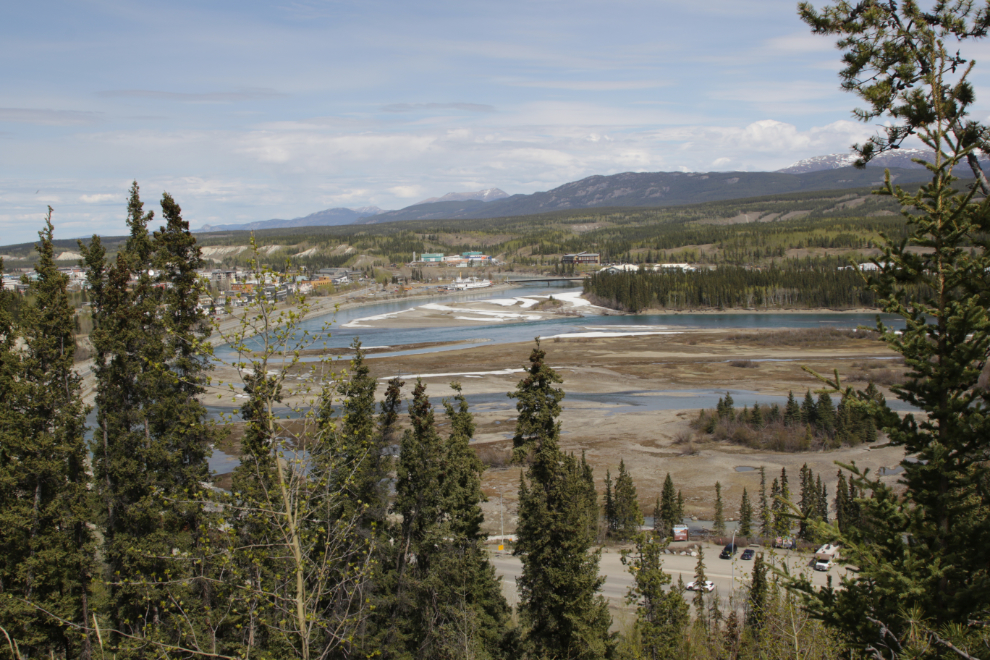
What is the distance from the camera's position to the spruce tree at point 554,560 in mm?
13898

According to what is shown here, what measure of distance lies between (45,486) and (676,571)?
22984 mm

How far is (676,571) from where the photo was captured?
27.7 metres

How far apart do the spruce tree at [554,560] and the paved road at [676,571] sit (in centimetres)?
1172

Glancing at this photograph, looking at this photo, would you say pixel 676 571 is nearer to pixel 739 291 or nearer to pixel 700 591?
pixel 700 591

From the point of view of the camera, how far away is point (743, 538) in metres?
31.0

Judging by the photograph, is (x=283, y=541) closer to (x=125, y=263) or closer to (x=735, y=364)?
(x=125, y=263)

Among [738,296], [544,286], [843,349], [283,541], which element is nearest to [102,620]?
[283,541]

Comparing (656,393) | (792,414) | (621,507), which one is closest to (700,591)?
(621,507)

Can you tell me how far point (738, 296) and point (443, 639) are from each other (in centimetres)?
12832

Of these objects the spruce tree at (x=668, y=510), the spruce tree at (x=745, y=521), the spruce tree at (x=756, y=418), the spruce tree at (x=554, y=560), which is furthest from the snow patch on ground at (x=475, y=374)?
the spruce tree at (x=554, y=560)

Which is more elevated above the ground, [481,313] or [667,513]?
[481,313]

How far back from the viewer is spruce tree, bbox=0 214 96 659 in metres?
13.5

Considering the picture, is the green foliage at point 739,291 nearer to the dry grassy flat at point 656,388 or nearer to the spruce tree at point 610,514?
the dry grassy flat at point 656,388

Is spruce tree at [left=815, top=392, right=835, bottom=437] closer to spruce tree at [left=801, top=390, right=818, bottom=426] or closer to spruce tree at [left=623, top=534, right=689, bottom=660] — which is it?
spruce tree at [left=801, top=390, right=818, bottom=426]
